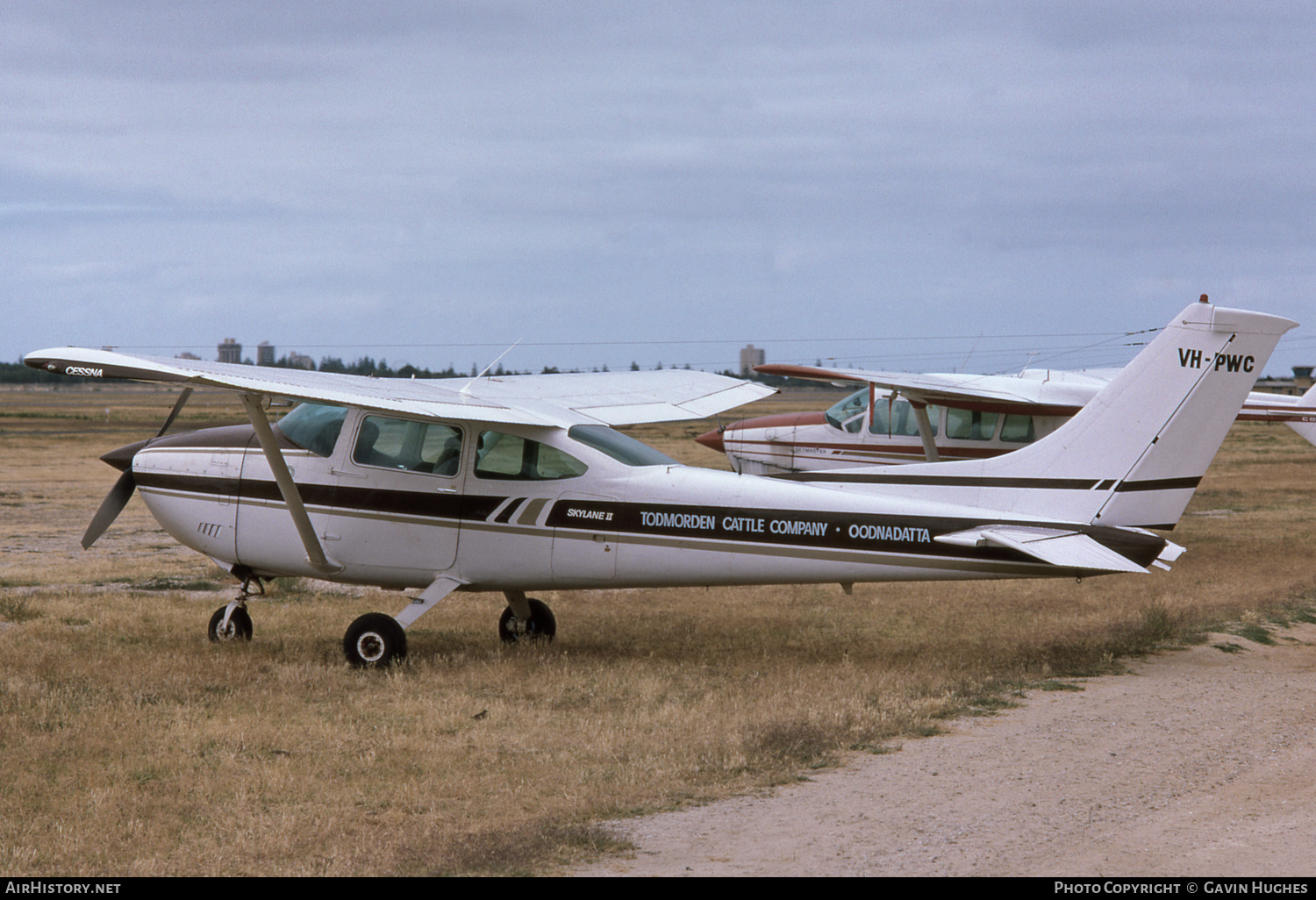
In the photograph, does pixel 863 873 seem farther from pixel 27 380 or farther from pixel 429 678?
pixel 27 380

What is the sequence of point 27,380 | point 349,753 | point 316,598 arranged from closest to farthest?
point 349,753 < point 316,598 < point 27,380

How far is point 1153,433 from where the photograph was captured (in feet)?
31.7

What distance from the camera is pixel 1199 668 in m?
9.55

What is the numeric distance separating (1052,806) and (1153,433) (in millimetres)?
4616

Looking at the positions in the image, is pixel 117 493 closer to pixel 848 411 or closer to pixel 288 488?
pixel 288 488

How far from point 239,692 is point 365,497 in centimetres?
201

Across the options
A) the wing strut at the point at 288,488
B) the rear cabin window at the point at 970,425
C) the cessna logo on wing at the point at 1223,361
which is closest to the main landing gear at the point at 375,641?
the wing strut at the point at 288,488

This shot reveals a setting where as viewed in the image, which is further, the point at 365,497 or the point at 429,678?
the point at 365,497

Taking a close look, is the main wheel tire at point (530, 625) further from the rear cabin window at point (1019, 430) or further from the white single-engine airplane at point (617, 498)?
the rear cabin window at point (1019, 430)

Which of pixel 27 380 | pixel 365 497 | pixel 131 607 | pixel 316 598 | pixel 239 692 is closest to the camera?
pixel 239 692

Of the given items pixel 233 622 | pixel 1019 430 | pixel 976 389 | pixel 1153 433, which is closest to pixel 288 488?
pixel 233 622

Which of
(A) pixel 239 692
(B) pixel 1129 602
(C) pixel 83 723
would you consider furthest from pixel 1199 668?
(C) pixel 83 723

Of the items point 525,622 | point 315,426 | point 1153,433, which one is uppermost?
point 1153,433

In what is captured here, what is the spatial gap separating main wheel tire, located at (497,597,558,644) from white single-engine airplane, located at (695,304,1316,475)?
17.6 ft
